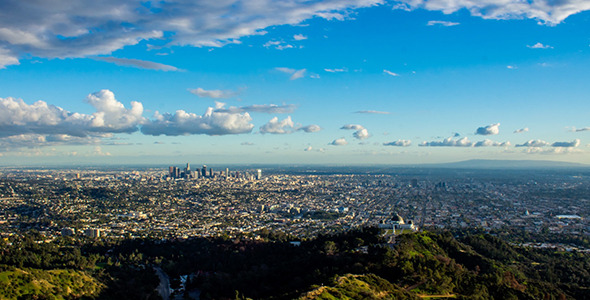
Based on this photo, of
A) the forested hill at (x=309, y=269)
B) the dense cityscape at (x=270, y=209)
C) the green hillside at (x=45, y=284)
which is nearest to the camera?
the forested hill at (x=309, y=269)

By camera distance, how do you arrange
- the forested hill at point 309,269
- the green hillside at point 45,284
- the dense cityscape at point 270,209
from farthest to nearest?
the dense cityscape at point 270,209 < the green hillside at point 45,284 < the forested hill at point 309,269

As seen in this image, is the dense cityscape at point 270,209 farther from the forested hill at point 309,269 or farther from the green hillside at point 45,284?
the green hillside at point 45,284

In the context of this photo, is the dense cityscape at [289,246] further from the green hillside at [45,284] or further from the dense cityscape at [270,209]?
the dense cityscape at [270,209]

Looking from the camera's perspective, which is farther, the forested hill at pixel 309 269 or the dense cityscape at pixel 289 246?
the dense cityscape at pixel 289 246

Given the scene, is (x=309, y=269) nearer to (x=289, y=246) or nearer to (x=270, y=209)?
(x=289, y=246)

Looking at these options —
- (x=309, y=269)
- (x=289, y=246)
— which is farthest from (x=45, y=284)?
(x=289, y=246)

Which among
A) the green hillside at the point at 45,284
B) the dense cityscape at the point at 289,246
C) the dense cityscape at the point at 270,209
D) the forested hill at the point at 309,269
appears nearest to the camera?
the forested hill at the point at 309,269

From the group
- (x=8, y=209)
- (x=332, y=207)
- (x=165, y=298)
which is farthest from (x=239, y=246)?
(x=8, y=209)

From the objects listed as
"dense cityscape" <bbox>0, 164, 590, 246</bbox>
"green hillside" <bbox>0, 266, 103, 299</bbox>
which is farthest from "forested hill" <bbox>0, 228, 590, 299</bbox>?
"dense cityscape" <bbox>0, 164, 590, 246</bbox>

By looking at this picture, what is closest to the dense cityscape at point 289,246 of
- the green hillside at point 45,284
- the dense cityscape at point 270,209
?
the green hillside at point 45,284
